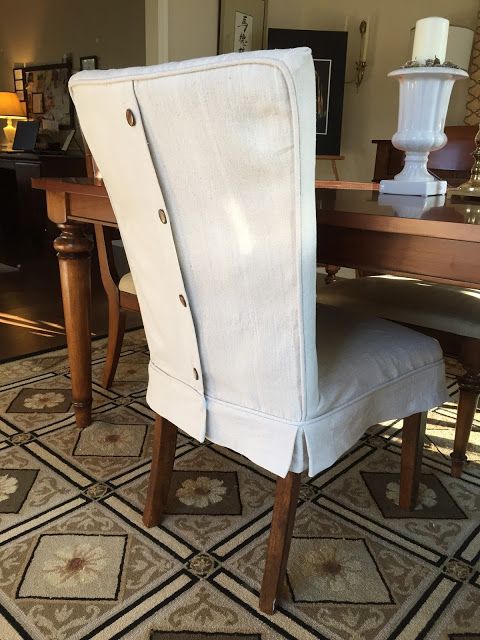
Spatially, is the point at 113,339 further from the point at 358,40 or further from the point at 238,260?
the point at 358,40

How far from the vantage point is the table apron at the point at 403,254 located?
2.60 ft

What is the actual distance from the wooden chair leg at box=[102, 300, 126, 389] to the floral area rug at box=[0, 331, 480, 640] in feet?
0.81

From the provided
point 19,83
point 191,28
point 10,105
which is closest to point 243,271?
point 191,28

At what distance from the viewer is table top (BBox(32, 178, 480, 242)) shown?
2.55 feet

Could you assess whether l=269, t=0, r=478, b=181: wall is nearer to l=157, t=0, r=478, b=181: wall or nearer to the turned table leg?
l=157, t=0, r=478, b=181: wall

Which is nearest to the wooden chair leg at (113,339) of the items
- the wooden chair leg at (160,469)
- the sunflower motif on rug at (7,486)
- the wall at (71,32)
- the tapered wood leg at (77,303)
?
the tapered wood leg at (77,303)

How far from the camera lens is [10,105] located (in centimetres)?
571

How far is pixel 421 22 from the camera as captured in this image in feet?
4.02

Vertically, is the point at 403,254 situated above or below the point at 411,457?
above

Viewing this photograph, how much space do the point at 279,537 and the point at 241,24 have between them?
3.77 m

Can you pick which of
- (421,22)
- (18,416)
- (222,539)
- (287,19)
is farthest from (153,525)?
(287,19)

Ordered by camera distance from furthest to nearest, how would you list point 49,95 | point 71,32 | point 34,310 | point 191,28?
1. point 49,95
2. point 71,32
3. point 191,28
4. point 34,310

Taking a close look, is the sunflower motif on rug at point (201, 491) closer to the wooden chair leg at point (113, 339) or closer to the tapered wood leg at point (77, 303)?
the tapered wood leg at point (77, 303)

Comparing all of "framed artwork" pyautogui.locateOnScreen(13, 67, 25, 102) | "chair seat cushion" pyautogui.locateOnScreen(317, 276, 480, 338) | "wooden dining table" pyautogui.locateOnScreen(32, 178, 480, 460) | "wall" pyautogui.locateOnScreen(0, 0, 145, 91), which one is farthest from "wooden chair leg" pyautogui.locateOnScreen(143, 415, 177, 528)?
"framed artwork" pyautogui.locateOnScreen(13, 67, 25, 102)
